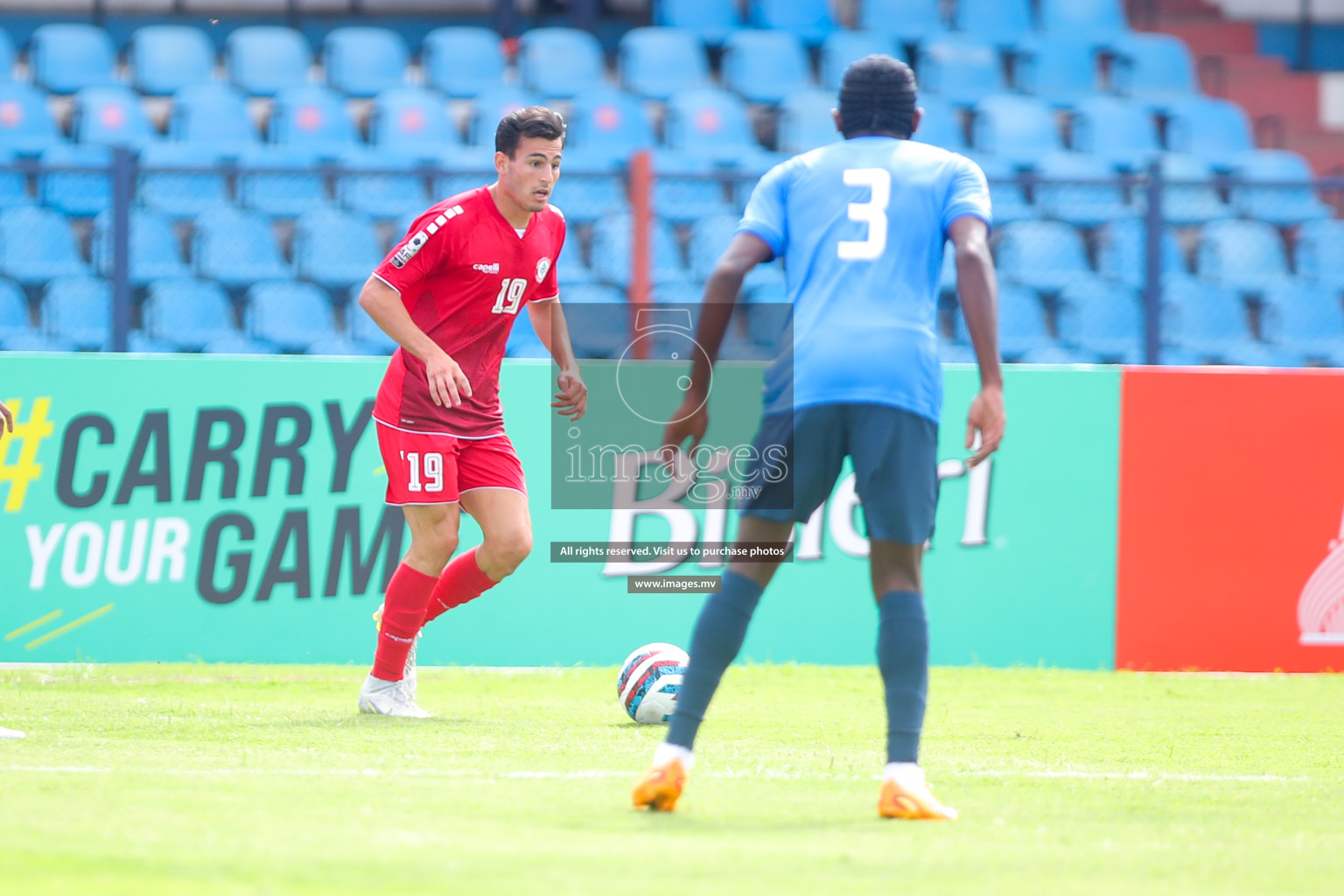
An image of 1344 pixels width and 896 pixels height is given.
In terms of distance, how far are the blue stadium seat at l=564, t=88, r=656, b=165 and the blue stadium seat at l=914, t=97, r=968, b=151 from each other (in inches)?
87.4

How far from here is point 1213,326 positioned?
451 inches

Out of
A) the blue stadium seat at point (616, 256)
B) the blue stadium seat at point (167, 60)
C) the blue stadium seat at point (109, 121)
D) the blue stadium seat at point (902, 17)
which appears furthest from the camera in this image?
the blue stadium seat at point (902, 17)

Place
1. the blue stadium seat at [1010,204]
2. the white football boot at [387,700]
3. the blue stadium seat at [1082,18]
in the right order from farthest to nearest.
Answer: the blue stadium seat at [1082,18] < the blue stadium seat at [1010,204] < the white football boot at [387,700]

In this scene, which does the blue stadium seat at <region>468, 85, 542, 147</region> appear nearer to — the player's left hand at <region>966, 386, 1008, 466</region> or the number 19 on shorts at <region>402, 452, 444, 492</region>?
the number 19 on shorts at <region>402, 452, 444, 492</region>

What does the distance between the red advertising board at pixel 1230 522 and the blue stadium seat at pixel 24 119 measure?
8.26m

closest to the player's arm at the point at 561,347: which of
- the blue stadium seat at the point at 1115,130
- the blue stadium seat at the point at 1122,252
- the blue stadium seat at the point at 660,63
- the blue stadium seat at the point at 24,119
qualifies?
the blue stadium seat at the point at 1122,252

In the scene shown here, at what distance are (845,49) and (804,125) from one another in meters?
1.39

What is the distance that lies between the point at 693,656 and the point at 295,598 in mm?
4131

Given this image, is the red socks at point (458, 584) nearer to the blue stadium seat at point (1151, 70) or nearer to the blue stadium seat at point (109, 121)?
the blue stadium seat at point (109, 121)

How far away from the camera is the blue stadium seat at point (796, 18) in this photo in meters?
14.0

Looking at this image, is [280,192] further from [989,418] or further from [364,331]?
[989,418]

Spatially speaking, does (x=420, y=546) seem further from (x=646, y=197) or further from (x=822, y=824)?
(x=646, y=197)

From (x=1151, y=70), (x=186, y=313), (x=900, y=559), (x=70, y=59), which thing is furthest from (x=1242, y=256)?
(x=70, y=59)

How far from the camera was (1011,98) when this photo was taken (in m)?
13.4
